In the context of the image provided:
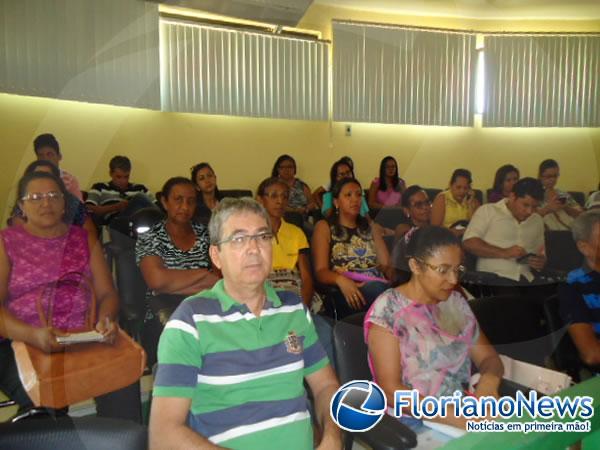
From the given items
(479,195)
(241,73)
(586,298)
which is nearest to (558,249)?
(586,298)

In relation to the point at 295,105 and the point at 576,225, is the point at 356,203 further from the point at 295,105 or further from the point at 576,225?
the point at 295,105

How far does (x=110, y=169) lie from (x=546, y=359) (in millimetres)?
3758

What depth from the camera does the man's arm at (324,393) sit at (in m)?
1.33

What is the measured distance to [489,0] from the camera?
590 cm

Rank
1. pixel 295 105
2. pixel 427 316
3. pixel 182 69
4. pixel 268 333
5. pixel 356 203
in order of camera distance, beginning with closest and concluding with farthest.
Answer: pixel 268 333 < pixel 427 316 < pixel 356 203 < pixel 182 69 < pixel 295 105

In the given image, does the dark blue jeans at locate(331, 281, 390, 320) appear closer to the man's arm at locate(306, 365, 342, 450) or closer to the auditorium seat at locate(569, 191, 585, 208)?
the man's arm at locate(306, 365, 342, 450)

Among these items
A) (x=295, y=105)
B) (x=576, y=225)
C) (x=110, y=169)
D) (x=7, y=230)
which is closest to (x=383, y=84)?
(x=295, y=105)

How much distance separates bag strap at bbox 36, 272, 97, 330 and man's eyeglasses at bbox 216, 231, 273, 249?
0.86 meters

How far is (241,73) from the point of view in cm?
546

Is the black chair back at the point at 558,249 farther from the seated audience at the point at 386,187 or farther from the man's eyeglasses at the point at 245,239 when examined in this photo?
the seated audience at the point at 386,187

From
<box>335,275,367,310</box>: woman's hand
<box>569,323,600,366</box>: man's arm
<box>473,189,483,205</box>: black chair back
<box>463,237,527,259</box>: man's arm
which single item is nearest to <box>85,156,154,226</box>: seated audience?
<box>335,275,367,310</box>: woman's hand

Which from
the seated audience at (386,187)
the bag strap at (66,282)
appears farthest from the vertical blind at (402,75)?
the bag strap at (66,282)

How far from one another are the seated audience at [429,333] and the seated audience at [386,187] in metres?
3.84

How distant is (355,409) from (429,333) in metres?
0.36
